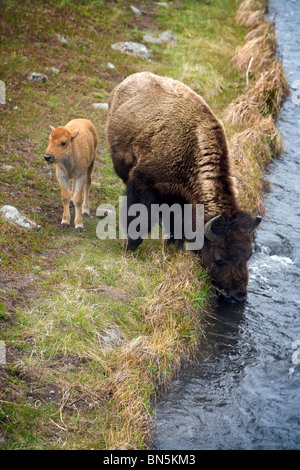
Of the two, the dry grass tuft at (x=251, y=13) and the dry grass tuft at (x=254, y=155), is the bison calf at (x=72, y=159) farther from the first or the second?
the dry grass tuft at (x=251, y=13)

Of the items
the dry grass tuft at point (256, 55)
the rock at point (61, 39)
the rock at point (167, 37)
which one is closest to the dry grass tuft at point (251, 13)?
the dry grass tuft at point (256, 55)

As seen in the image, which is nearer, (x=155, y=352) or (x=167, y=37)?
(x=155, y=352)

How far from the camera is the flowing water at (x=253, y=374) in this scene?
5574 millimetres

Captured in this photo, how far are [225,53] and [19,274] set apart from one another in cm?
1176

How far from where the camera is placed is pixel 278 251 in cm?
926

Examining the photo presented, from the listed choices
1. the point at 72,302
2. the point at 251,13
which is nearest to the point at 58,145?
the point at 72,302

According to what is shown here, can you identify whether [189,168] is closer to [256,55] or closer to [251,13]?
[256,55]

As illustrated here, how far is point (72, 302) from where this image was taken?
637 cm

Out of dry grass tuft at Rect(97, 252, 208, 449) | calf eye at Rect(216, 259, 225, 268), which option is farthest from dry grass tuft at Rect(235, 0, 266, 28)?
calf eye at Rect(216, 259, 225, 268)

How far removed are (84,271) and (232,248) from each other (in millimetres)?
1894

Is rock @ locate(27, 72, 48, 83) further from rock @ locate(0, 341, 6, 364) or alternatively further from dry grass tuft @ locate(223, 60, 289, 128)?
rock @ locate(0, 341, 6, 364)

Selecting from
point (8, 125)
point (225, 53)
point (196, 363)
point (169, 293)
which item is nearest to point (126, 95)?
point (8, 125)

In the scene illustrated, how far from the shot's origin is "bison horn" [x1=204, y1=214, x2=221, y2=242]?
22.8ft

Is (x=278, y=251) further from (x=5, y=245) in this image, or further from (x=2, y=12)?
(x=2, y=12)
